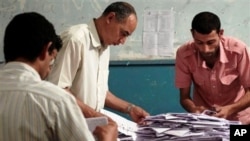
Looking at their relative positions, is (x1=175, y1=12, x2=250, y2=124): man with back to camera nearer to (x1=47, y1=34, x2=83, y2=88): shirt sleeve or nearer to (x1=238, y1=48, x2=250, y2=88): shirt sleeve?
(x1=238, y1=48, x2=250, y2=88): shirt sleeve

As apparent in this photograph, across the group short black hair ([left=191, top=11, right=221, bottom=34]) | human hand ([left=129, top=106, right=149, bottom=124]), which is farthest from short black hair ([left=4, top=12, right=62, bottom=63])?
short black hair ([left=191, top=11, right=221, bottom=34])

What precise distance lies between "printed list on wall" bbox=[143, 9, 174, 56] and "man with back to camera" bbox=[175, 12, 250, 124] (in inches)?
30.3

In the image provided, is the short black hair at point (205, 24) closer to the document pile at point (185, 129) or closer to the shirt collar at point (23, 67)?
the document pile at point (185, 129)

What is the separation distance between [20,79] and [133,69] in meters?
2.24

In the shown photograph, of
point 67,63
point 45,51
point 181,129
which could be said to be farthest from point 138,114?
point 45,51

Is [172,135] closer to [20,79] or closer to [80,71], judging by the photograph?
[80,71]

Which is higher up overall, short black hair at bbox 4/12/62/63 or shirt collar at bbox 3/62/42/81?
short black hair at bbox 4/12/62/63

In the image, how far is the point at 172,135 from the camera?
76.3 inches

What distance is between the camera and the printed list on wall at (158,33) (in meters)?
3.44

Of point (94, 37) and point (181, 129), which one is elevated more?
point (94, 37)

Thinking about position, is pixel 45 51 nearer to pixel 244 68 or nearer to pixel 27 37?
pixel 27 37

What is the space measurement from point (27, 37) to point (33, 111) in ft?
0.69

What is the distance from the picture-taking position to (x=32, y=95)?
4.03 feet

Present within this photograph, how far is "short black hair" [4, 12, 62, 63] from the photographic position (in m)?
1.27
